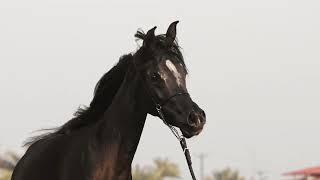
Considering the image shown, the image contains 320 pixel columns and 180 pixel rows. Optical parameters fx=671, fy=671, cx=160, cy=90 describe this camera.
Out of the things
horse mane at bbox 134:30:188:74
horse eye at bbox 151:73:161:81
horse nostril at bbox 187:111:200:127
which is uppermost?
horse mane at bbox 134:30:188:74

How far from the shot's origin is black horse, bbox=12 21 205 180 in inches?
216

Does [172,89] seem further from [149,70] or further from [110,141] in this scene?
[110,141]

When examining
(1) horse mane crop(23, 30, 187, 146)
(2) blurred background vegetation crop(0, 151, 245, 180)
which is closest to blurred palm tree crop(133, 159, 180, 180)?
(2) blurred background vegetation crop(0, 151, 245, 180)

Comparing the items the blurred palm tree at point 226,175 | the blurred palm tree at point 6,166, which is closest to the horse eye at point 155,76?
the blurred palm tree at point 6,166

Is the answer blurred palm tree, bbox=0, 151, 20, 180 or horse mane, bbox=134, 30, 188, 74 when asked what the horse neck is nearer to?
horse mane, bbox=134, 30, 188, 74

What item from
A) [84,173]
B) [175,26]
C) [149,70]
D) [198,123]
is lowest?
[84,173]

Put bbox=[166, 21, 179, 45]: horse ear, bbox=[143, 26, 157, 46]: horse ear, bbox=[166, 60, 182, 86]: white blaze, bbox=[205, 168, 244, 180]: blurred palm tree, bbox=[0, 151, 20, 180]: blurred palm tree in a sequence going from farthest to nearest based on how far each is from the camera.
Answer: bbox=[205, 168, 244, 180]: blurred palm tree
bbox=[0, 151, 20, 180]: blurred palm tree
bbox=[166, 21, 179, 45]: horse ear
bbox=[143, 26, 157, 46]: horse ear
bbox=[166, 60, 182, 86]: white blaze

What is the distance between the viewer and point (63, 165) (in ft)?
19.0

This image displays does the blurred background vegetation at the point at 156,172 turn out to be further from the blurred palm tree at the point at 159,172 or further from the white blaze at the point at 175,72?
the white blaze at the point at 175,72

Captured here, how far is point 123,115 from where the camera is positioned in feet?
19.1

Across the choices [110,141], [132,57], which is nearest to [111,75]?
[132,57]

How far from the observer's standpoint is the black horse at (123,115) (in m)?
5.49

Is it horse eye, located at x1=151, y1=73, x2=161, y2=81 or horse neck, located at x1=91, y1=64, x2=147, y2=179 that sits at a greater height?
horse eye, located at x1=151, y1=73, x2=161, y2=81

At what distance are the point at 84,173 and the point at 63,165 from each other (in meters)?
0.28
